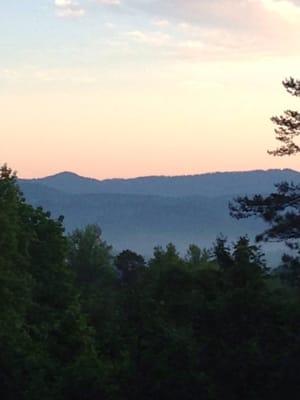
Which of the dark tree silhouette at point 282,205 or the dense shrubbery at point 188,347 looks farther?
the dark tree silhouette at point 282,205

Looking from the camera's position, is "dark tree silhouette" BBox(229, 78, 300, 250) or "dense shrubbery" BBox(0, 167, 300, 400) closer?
"dense shrubbery" BBox(0, 167, 300, 400)

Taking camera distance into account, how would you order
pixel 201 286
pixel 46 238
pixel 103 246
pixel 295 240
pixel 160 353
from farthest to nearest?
pixel 103 246, pixel 46 238, pixel 295 240, pixel 201 286, pixel 160 353

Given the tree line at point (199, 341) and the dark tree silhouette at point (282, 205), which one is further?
the dark tree silhouette at point (282, 205)

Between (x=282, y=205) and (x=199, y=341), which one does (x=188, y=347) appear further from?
(x=282, y=205)

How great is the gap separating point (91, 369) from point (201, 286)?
5.25 metres

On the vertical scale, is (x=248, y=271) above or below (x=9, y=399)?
above

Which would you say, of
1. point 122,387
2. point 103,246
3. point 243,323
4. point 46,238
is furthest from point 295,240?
point 103,246

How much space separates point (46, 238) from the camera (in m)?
54.0

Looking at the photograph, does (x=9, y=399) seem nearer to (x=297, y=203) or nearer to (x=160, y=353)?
(x=160, y=353)

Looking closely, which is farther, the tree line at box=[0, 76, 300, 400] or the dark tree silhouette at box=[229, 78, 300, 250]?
the dark tree silhouette at box=[229, 78, 300, 250]

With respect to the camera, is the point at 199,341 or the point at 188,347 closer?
the point at 188,347

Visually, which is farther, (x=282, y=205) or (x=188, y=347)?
(x=282, y=205)

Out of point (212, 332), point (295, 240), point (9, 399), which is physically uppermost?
point (295, 240)

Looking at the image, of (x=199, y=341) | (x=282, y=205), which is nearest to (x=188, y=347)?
(x=199, y=341)
